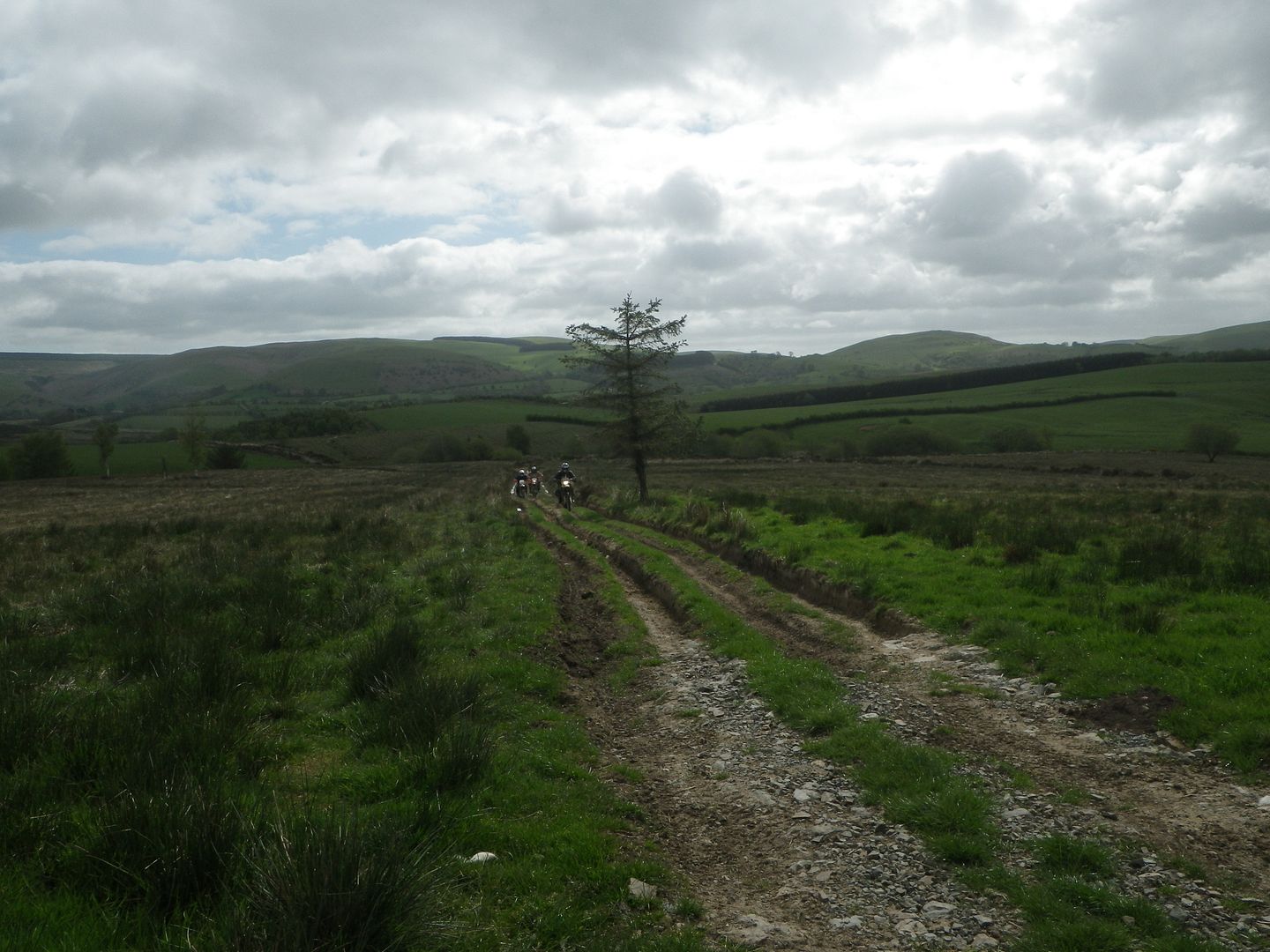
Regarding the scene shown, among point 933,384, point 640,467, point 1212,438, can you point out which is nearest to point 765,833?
point 640,467

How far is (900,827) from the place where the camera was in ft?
20.1

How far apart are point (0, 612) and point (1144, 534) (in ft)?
73.0

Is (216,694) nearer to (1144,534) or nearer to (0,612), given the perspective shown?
(0,612)

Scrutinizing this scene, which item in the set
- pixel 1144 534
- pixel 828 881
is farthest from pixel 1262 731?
pixel 1144 534

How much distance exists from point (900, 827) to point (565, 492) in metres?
34.2

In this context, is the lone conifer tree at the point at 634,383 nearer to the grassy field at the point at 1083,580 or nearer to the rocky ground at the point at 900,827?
the grassy field at the point at 1083,580

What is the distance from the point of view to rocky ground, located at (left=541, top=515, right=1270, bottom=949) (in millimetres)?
5008

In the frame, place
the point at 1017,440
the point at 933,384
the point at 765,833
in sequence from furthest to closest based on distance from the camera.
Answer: the point at 933,384, the point at 1017,440, the point at 765,833

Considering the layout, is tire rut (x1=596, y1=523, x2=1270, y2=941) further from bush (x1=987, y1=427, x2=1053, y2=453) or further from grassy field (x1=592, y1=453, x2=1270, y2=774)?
bush (x1=987, y1=427, x2=1053, y2=453)

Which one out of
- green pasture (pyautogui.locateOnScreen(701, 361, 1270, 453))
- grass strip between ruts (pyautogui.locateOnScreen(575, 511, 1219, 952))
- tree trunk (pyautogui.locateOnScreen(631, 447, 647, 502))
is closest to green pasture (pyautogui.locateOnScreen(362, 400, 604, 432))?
green pasture (pyautogui.locateOnScreen(701, 361, 1270, 453))

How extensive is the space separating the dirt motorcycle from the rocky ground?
29.1 metres

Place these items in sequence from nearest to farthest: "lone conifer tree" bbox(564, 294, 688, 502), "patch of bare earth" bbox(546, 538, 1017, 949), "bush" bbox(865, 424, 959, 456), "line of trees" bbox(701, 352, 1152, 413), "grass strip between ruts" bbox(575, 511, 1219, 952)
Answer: "grass strip between ruts" bbox(575, 511, 1219, 952) → "patch of bare earth" bbox(546, 538, 1017, 949) → "lone conifer tree" bbox(564, 294, 688, 502) → "bush" bbox(865, 424, 959, 456) → "line of trees" bbox(701, 352, 1152, 413)

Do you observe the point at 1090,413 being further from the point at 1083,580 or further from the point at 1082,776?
the point at 1082,776

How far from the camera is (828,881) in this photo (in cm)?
549
